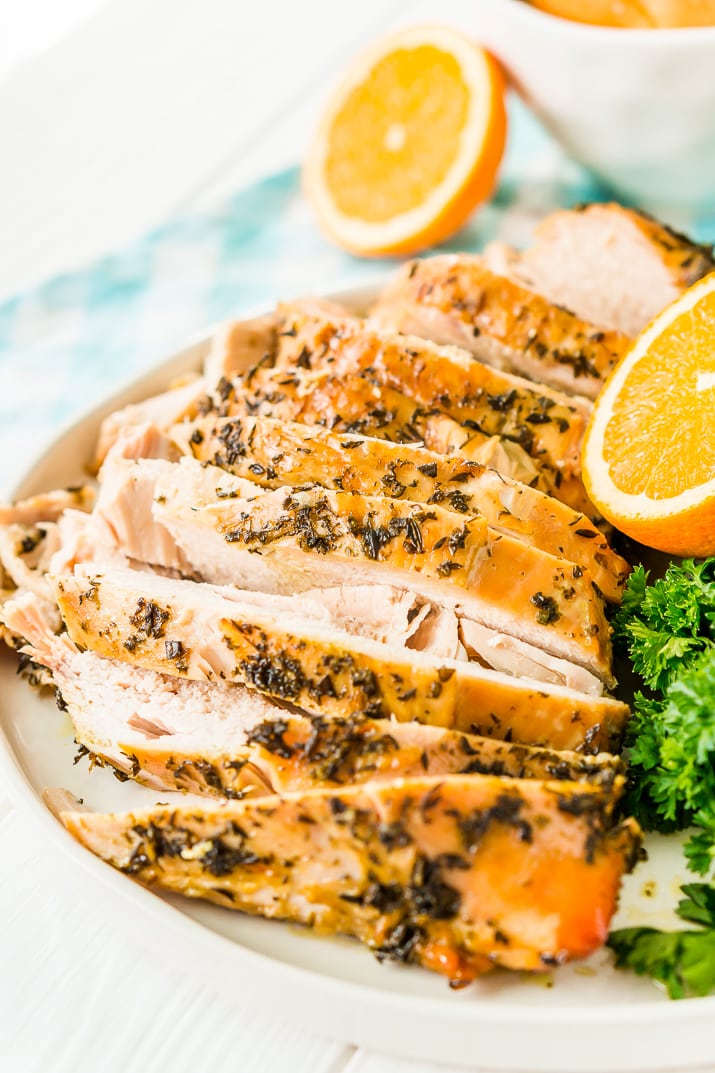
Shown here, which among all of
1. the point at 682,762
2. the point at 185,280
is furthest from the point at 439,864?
the point at 185,280

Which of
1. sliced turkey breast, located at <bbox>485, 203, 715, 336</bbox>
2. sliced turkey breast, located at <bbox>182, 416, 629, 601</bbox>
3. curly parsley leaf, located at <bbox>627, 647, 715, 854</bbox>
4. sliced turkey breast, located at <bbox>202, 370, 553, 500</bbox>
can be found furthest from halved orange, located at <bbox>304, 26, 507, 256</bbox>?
curly parsley leaf, located at <bbox>627, 647, 715, 854</bbox>

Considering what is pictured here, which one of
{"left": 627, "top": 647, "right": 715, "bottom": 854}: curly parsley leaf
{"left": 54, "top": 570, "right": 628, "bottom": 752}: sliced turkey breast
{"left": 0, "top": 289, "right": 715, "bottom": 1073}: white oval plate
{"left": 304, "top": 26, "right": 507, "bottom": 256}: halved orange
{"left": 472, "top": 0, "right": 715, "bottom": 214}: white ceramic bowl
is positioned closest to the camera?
{"left": 0, "top": 289, "right": 715, "bottom": 1073}: white oval plate

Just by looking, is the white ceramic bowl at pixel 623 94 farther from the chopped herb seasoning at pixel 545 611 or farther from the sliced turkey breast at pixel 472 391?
the chopped herb seasoning at pixel 545 611

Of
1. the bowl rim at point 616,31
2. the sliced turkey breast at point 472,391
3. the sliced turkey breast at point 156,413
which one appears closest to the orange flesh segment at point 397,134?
the bowl rim at point 616,31

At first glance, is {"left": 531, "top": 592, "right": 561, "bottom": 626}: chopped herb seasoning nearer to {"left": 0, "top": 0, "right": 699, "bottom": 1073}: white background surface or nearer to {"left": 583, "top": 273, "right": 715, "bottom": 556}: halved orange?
{"left": 583, "top": 273, "right": 715, "bottom": 556}: halved orange


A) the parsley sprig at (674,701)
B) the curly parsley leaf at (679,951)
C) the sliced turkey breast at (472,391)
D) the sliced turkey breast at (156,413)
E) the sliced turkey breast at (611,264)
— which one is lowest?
the curly parsley leaf at (679,951)

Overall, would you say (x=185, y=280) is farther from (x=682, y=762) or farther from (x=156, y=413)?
(x=682, y=762)

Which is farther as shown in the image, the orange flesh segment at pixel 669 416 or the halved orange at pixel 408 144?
the halved orange at pixel 408 144
